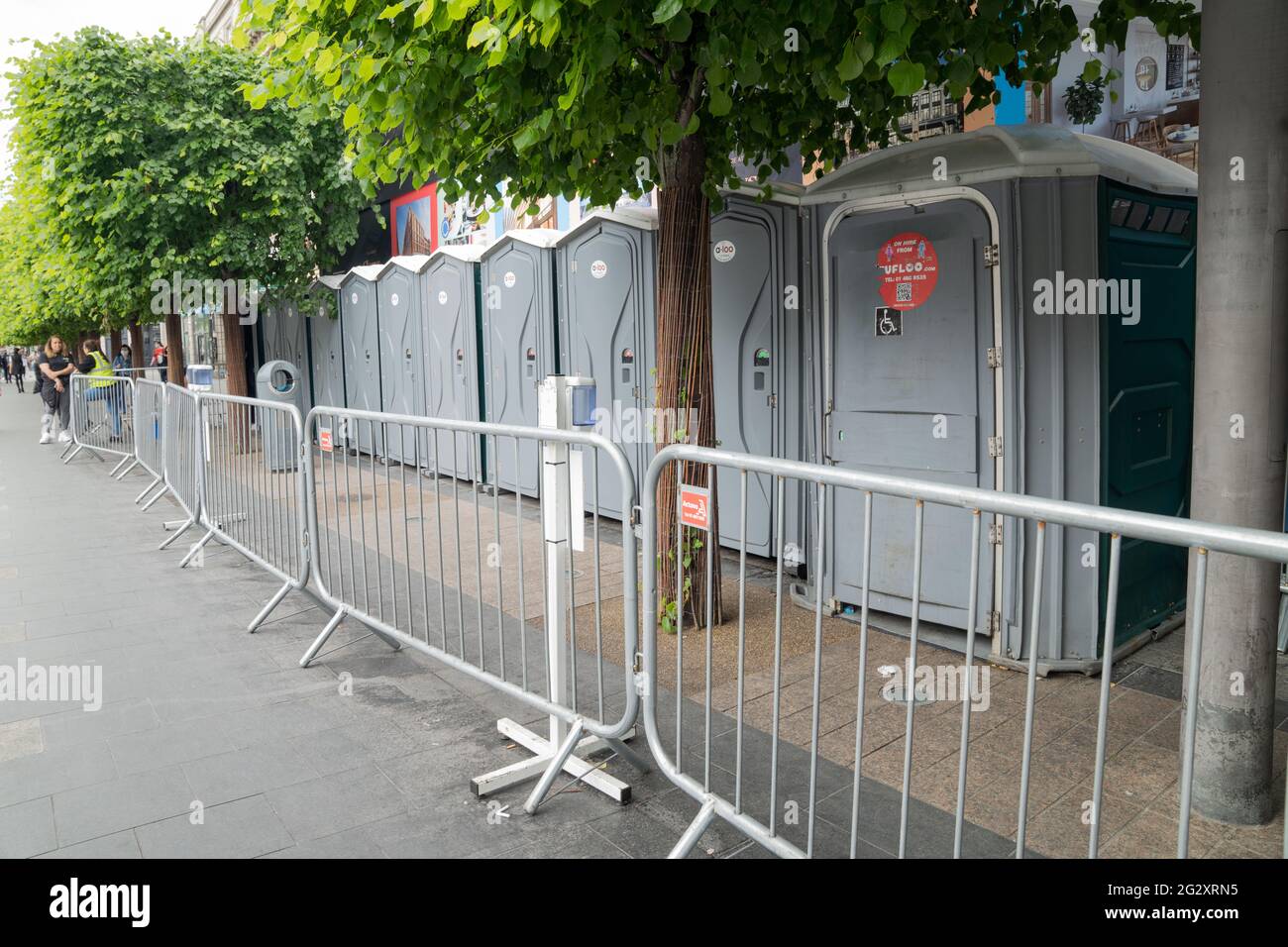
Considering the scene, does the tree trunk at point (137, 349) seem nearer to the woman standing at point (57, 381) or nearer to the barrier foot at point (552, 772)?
the woman standing at point (57, 381)

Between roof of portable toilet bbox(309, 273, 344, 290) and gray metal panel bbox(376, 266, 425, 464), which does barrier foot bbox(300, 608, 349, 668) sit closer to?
gray metal panel bbox(376, 266, 425, 464)

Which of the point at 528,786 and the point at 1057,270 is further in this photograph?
the point at 1057,270

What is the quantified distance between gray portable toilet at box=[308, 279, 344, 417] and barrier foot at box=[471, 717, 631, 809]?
10663 millimetres

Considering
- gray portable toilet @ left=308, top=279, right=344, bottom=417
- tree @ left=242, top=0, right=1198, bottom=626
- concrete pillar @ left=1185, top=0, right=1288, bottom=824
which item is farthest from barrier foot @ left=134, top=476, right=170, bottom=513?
concrete pillar @ left=1185, top=0, right=1288, bottom=824

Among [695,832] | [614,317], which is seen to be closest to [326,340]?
[614,317]

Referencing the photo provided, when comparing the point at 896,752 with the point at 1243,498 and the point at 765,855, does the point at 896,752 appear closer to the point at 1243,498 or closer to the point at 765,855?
the point at 765,855

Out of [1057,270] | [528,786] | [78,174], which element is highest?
[78,174]

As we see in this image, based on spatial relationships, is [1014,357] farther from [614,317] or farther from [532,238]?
[532,238]

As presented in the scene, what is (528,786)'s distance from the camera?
3.75 metres

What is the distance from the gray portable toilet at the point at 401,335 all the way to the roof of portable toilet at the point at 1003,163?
267 inches

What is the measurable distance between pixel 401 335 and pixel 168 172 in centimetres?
394

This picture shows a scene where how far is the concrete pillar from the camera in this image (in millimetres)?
3252
